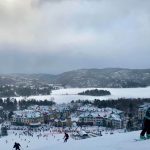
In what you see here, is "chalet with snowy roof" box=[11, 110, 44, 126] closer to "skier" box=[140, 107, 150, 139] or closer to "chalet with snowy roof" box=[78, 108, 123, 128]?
"chalet with snowy roof" box=[78, 108, 123, 128]

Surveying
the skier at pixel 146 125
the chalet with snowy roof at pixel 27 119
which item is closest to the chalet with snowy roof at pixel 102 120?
the chalet with snowy roof at pixel 27 119

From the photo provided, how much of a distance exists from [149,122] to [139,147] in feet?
4.81

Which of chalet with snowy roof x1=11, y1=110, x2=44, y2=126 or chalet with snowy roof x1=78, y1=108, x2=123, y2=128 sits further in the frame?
chalet with snowy roof x1=11, y1=110, x2=44, y2=126

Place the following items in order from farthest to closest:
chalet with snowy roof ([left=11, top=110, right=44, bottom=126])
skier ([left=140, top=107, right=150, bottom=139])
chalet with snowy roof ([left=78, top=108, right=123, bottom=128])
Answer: chalet with snowy roof ([left=11, top=110, right=44, bottom=126]), chalet with snowy roof ([left=78, top=108, right=123, bottom=128]), skier ([left=140, top=107, right=150, bottom=139])

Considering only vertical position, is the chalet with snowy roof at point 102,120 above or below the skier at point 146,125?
below

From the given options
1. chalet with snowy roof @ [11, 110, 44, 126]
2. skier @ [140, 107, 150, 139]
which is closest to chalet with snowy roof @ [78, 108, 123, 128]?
chalet with snowy roof @ [11, 110, 44, 126]

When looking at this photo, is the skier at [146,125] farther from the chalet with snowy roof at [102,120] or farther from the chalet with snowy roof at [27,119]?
the chalet with snowy roof at [27,119]

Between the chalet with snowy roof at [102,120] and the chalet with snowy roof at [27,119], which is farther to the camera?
the chalet with snowy roof at [27,119]

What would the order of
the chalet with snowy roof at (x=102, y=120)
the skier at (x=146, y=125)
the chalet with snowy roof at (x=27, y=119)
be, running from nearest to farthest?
the skier at (x=146, y=125)
the chalet with snowy roof at (x=102, y=120)
the chalet with snowy roof at (x=27, y=119)

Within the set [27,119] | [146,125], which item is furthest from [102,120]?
[146,125]

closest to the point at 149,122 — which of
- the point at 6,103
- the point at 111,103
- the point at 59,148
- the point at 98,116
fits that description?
the point at 59,148

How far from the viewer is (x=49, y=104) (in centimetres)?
12506

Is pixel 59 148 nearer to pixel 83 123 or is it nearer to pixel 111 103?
pixel 83 123

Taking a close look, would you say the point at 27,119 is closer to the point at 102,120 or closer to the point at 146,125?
the point at 102,120
